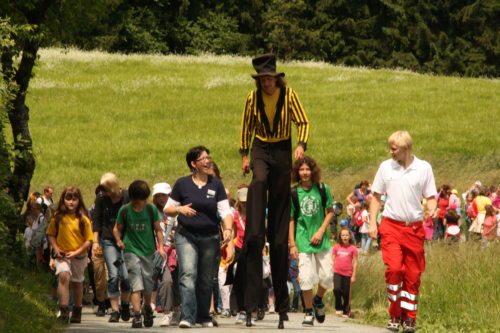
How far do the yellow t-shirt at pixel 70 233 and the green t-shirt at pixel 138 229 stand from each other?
1.26m

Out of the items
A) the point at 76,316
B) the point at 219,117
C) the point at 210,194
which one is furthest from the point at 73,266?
the point at 219,117

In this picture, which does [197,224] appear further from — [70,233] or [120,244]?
[70,233]

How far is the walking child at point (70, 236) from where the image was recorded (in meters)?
16.4

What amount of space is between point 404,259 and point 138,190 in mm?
3203

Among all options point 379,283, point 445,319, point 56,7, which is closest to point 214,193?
point 445,319

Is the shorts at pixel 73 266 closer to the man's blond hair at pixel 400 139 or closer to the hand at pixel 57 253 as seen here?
the hand at pixel 57 253

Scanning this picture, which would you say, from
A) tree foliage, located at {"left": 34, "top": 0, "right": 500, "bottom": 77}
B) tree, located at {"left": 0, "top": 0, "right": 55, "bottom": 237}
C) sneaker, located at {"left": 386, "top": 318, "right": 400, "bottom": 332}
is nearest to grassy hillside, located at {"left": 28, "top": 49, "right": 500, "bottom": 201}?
tree, located at {"left": 0, "top": 0, "right": 55, "bottom": 237}

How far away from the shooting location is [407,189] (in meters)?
13.8

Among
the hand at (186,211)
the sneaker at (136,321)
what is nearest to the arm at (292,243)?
the hand at (186,211)

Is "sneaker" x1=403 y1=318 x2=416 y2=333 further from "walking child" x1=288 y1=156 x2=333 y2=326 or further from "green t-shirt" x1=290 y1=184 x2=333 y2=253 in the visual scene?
"green t-shirt" x1=290 y1=184 x2=333 y2=253

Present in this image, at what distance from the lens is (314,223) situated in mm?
15656

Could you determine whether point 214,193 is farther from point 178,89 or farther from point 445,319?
point 178,89

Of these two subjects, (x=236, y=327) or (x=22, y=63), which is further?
(x=22, y=63)

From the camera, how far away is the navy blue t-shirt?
1462 centimetres
